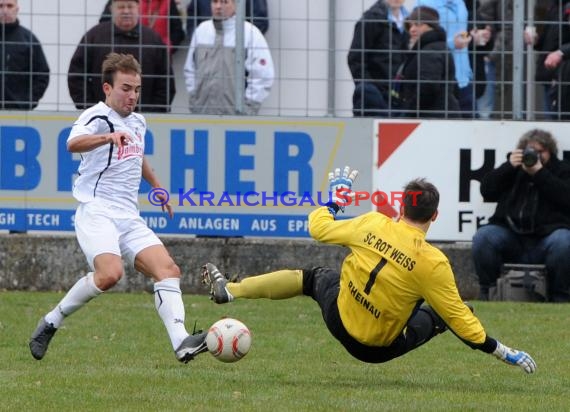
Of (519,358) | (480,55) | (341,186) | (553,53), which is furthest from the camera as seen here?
(480,55)

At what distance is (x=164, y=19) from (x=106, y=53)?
639 mm

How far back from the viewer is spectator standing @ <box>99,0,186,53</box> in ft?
47.7

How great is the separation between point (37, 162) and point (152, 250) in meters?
5.37

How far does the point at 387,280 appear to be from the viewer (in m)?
9.01

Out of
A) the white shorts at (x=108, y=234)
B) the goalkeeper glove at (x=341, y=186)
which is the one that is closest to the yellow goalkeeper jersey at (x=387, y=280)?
the goalkeeper glove at (x=341, y=186)

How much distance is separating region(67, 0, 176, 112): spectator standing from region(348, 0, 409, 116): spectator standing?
1.79 m

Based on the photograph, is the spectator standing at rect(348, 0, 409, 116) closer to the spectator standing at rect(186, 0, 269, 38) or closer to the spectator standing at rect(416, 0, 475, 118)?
the spectator standing at rect(416, 0, 475, 118)

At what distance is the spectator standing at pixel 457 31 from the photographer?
47.2 feet

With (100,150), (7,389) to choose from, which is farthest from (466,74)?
(7,389)

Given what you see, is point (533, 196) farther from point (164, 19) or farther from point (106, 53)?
point (106, 53)

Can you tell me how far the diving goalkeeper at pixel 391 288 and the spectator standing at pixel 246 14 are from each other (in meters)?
5.50

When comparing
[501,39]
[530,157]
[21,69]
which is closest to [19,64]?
[21,69]

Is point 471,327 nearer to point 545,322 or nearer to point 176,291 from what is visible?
point 176,291

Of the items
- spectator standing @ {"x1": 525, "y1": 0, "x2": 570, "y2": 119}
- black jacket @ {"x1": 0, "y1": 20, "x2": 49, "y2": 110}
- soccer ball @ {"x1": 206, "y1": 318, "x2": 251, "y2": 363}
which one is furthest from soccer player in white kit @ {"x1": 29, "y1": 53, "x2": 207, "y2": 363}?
spectator standing @ {"x1": 525, "y1": 0, "x2": 570, "y2": 119}
